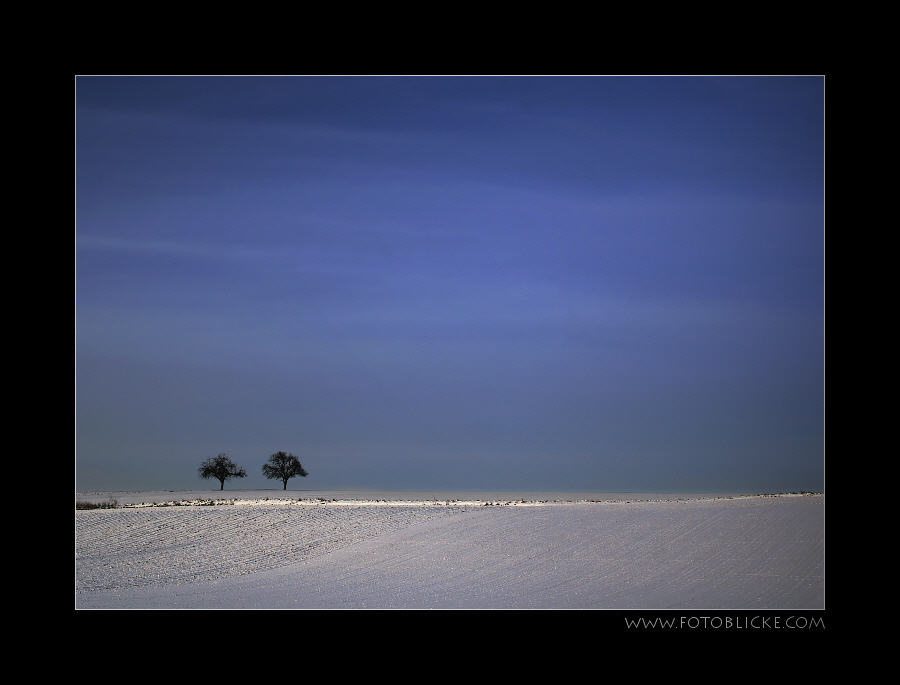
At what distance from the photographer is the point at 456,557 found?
21922 mm

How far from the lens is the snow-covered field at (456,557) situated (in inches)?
636

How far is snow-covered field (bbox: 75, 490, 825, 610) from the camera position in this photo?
16156 mm

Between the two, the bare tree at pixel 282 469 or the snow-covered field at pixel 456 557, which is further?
the bare tree at pixel 282 469

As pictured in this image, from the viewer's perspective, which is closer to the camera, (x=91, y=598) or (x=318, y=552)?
(x=91, y=598)

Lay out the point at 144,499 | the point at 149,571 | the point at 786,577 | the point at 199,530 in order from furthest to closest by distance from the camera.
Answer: the point at 144,499
the point at 199,530
the point at 149,571
the point at 786,577

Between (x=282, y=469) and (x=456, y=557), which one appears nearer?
(x=456, y=557)

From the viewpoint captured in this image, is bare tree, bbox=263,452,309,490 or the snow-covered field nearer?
the snow-covered field
